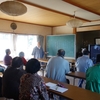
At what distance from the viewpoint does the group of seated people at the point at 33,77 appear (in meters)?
1.54

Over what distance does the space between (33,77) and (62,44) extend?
552 centimetres

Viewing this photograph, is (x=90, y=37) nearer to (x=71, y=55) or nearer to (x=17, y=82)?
(x=71, y=55)

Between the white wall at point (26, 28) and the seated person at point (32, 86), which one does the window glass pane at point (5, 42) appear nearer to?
the white wall at point (26, 28)


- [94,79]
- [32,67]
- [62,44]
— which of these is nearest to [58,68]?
[94,79]

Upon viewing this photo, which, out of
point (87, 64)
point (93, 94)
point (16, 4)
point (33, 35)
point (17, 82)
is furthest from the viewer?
point (33, 35)

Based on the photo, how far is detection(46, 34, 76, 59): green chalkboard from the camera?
654 centimetres

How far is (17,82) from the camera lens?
214cm

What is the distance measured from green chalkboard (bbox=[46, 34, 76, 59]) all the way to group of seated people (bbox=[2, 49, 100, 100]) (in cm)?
289

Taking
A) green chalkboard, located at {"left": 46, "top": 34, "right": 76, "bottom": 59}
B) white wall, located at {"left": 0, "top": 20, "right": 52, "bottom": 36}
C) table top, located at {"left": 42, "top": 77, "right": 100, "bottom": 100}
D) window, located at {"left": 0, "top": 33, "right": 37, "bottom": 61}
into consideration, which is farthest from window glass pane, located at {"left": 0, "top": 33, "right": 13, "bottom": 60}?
table top, located at {"left": 42, "top": 77, "right": 100, "bottom": 100}

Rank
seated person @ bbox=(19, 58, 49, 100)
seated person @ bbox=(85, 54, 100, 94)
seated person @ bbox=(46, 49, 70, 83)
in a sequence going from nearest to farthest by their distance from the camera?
seated person @ bbox=(19, 58, 49, 100), seated person @ bbox=(85, 54, 100, 94), seated person @ bbox=(46, 49, 70, 83)

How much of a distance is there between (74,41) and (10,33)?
9.77 feet

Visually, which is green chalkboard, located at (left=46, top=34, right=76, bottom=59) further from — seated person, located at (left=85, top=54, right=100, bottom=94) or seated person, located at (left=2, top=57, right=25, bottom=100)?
seated person, located at (left=2, top=57, right=25, bottom=100)

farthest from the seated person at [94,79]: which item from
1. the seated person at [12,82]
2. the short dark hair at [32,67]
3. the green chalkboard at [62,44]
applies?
the green chalkboard at [62,44]

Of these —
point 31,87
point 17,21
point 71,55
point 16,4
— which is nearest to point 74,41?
point 71,55
